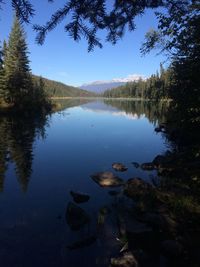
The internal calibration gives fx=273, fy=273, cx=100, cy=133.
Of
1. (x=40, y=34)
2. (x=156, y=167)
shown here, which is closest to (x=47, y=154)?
(x=156, y=167)

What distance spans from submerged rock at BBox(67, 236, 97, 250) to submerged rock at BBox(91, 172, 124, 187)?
4851mm

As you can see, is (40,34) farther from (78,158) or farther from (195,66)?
(78,158)

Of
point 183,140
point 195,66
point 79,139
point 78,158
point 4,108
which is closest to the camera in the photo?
point 195,66

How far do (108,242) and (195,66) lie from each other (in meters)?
6.33

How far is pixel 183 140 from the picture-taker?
23.4 metres

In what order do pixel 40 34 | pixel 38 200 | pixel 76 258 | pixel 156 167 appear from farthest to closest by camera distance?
pixel 156 167
pixel 38 200
pixel 76 258
pixel 40 34

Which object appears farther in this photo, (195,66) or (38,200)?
(38,200)

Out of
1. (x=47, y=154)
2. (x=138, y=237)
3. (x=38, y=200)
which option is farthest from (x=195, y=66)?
(x=47, y=154)

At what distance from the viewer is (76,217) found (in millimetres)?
9461

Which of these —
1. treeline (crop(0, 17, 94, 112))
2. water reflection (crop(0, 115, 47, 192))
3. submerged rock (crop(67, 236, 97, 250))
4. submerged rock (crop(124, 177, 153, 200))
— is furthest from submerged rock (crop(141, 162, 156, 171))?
treeline (crop(0, 17, 94, 112))

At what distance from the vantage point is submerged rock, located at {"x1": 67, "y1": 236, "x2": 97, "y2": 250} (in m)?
7.89

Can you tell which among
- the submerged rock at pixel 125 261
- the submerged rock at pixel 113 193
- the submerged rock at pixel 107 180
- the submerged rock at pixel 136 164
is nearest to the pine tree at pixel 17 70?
the submerged rock at pixel 136 164

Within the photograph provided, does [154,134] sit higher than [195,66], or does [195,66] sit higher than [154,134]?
[195,66]

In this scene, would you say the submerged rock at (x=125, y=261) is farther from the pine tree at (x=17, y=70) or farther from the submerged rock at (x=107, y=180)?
the pine tree at (x=17, y=70)
